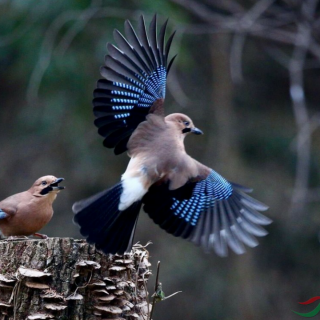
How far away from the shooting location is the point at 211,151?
38.7 feet

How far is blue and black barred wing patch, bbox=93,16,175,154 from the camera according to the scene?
5207 millimetres

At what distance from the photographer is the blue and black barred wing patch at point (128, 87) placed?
5.21 metres

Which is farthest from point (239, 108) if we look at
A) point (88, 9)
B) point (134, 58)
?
point (134, 58)

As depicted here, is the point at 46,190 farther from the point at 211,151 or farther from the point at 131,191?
the point at 211,151

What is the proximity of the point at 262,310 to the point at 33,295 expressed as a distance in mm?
8302

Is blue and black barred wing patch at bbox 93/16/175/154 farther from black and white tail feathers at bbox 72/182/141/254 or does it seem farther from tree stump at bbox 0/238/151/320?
tree stump at bbox 0/238/151/320

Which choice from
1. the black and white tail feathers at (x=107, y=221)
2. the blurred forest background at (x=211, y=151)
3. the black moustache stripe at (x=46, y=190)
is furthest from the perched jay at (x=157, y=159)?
the blurred forest background at (x=211, y=151)

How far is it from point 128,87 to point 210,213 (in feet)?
3.92

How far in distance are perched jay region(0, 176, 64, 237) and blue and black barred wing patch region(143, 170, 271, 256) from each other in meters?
0.75

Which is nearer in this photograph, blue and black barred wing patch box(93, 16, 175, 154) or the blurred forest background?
blue and black barred wing patch box(93, 16, 175, 154)

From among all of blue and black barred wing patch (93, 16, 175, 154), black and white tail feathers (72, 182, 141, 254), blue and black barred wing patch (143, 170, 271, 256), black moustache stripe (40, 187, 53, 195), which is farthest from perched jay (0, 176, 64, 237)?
blue and black barred wing patch (143, 170, 271, 256)

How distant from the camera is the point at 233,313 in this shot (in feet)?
38.0

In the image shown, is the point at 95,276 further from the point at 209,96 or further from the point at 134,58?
the point at 209,96

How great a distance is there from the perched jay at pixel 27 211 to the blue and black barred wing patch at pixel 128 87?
582 mm
